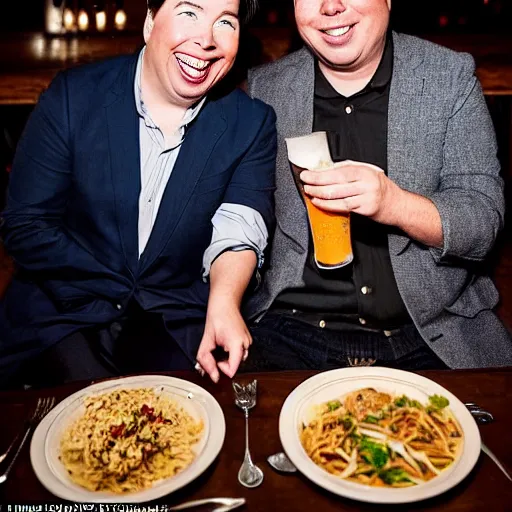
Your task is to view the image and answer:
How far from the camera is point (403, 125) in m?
1.93

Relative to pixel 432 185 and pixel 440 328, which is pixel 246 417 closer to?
pixel 440 328

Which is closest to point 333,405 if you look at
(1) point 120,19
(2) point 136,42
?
(2) point 136,42

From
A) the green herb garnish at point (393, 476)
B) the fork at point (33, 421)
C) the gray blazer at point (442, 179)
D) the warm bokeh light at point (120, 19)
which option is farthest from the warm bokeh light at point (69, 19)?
the green herb garnish at point (393, 476)

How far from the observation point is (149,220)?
74.7 inches

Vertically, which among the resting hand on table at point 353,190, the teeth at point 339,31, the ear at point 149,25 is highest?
the teeth at point 339,31

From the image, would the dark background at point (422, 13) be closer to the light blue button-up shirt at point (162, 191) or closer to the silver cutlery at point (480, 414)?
the light blue button-up shirt at point (162, 191)

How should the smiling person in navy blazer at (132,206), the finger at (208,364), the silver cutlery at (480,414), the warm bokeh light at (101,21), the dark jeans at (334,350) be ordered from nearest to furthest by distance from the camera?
1. the silver cutlery at (480,414)
2. the finger at (208,364)
3. the smiling person in navy blazer at (132,206)
4. the dark jeans at (334,350)
5. the warm bokeh light at (101,21)

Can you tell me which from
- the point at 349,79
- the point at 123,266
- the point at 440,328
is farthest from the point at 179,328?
the point at 349,79

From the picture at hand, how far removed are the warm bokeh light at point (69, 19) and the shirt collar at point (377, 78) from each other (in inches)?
89.2

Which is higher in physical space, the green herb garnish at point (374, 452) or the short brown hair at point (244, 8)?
the short brown hair at point (244, 8)

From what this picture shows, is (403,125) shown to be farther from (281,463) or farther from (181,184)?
(281,463)

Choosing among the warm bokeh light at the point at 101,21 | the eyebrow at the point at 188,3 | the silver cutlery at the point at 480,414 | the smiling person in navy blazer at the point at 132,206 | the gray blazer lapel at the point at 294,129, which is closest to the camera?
the silver cutlery at the point at 480,414

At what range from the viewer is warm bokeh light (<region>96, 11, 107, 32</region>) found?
11.6ft

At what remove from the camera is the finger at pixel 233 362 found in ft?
4.49
